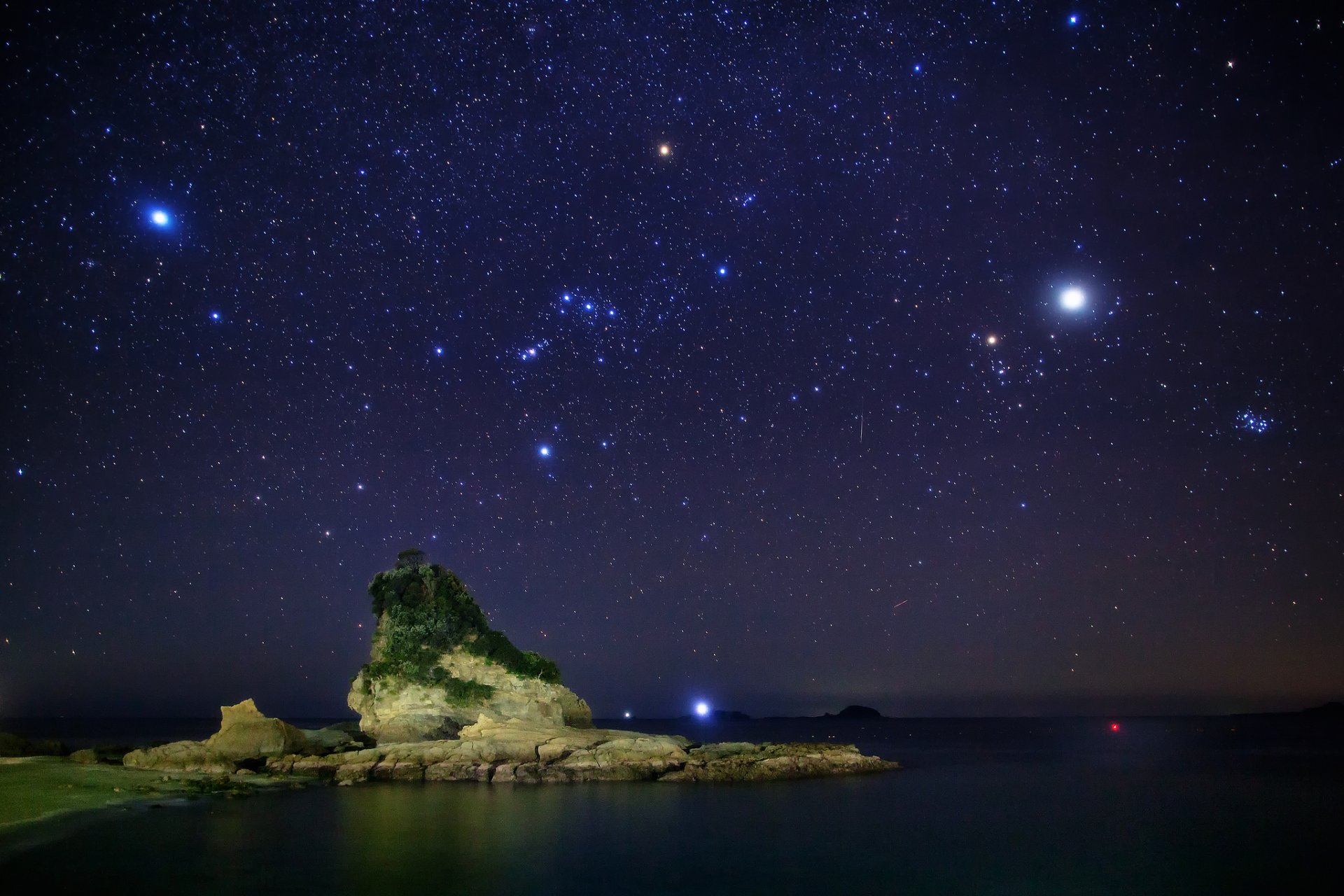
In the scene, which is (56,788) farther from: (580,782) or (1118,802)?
(1118,802)

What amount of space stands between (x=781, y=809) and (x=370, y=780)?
Result: 24615mm

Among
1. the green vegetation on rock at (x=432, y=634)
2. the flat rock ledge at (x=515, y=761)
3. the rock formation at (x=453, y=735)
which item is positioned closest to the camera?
the flat rock ledge at (x=515, y=761)

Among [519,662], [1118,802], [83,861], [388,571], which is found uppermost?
[388,571]

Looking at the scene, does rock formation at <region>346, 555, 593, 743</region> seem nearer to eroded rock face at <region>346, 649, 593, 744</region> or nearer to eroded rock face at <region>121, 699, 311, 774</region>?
eroded rock face at <region>346, 649, 593, 744</region>

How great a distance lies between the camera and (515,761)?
53.0m

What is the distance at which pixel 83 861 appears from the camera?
88.4 ft

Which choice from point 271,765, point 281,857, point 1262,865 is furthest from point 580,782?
point 1262,865

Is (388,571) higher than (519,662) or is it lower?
higher

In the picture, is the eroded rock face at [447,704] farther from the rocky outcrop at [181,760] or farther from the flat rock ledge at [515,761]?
the rocky outcrop at [181,760]

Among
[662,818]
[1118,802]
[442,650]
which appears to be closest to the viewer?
[662,818]

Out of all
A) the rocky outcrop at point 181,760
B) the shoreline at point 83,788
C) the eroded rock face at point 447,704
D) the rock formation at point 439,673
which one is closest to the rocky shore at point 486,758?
→ the rocky outcrop at point 181,760

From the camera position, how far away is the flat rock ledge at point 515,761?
51.7m

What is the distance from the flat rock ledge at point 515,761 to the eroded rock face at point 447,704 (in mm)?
1520

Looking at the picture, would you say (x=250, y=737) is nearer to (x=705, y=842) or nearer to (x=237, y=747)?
(x=237, y=747)
